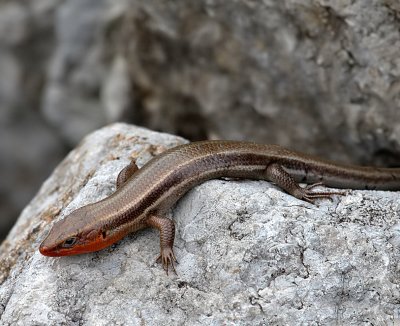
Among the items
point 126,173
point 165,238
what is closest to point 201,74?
point 126,173

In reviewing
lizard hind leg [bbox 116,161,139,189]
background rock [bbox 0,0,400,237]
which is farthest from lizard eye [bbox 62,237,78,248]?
background rock [bbox 0,0,400,237]

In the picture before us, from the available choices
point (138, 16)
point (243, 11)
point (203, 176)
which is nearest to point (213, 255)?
point (203, 176)

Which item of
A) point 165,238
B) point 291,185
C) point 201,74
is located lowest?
point 201,74

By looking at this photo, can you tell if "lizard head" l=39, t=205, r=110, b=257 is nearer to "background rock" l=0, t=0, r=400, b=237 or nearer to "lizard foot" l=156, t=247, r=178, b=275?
"lizard foot" l=156, t=247, r=178, b=275

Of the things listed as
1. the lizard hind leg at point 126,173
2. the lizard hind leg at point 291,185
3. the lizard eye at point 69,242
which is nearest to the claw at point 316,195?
the lizard hind leg at point 291,185

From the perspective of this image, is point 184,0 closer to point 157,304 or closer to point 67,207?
point 67,207

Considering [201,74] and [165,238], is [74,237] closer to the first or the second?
[165,238]
